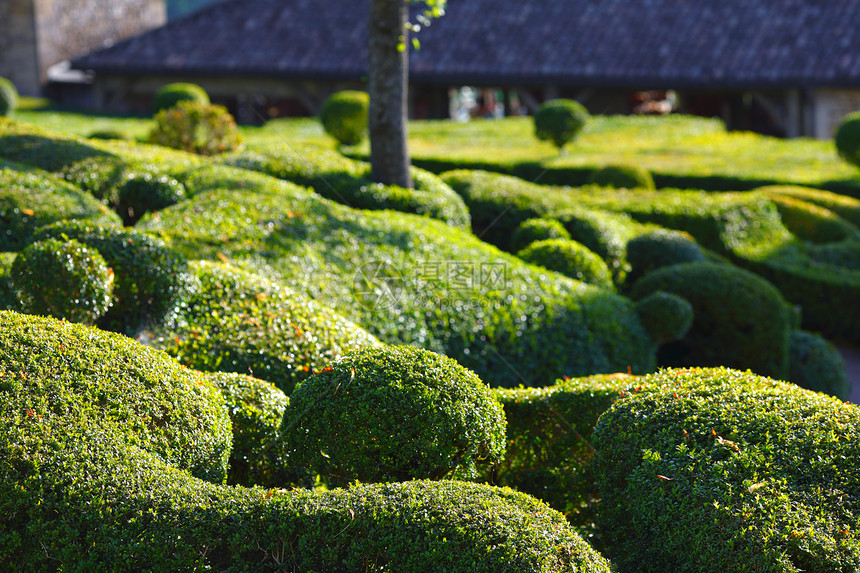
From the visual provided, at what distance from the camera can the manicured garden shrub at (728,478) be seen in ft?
12.7

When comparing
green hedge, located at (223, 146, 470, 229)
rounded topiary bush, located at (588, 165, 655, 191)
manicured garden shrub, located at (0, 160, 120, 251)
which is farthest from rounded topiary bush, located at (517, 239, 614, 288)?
rounded topiary bush, located at (588, 165, 655, 191)

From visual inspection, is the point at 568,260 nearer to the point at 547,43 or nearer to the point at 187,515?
the point at 187,515

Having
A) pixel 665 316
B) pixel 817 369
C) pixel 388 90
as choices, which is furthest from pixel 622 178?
pixel 665 316

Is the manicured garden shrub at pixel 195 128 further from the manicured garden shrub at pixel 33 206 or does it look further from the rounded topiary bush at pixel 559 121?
the rounded topiary bush at pixel 559 121

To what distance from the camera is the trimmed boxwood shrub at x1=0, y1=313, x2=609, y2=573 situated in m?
3.73

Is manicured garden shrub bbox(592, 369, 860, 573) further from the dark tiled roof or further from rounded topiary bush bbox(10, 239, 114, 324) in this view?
the dark tiled roof

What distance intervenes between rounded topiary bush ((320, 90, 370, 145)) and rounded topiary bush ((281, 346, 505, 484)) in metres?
13.7

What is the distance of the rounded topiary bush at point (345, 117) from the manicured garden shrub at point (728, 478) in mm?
13691

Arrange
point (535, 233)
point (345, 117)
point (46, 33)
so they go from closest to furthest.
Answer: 1. point (535, 233)
2. point (345, 117)
3. point (46, 33)

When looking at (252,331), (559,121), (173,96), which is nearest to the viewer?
(252,331)

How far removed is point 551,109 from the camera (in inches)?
719

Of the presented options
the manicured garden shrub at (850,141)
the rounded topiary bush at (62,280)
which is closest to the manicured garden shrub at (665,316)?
the rounded topiary bush at (62,280)

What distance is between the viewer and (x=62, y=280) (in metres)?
5.45

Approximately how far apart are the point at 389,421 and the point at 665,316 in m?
4.50
